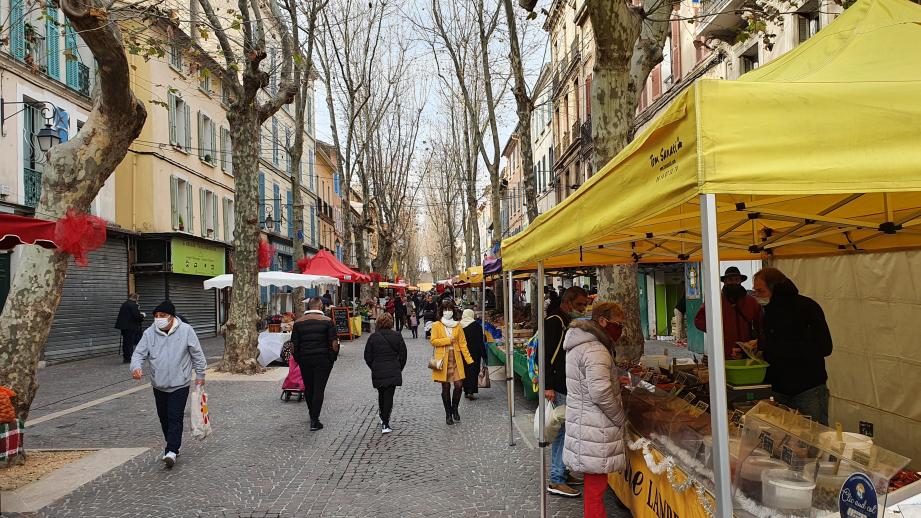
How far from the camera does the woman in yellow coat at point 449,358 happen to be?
9.22 metres

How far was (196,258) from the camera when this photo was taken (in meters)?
24.7

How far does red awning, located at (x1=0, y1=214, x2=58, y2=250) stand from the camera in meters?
5.64

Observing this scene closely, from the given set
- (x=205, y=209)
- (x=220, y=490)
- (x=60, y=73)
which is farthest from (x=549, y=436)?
(x=205, y=209)

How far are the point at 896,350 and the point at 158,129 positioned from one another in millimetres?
21913

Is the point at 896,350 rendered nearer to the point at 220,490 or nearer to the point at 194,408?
the point at 220,490

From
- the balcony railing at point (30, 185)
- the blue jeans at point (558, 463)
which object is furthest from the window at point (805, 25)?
the balcony railing at point (30, 185)

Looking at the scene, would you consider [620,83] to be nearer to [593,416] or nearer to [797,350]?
[797,350]

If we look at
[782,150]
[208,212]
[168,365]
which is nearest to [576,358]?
[782,150]

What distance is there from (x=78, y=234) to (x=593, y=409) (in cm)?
529

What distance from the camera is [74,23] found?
6738 millimetres

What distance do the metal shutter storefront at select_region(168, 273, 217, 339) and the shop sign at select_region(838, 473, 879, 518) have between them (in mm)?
23147

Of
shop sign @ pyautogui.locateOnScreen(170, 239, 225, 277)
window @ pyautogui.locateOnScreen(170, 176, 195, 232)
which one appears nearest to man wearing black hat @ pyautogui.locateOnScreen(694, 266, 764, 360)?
shop sign @ pyautogui.locateOnScreen(170, 239, 225, 277)

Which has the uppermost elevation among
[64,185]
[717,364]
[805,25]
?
[805,25]

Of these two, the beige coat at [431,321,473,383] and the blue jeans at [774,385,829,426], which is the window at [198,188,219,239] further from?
the blue jeans at [774,385,829,426]
